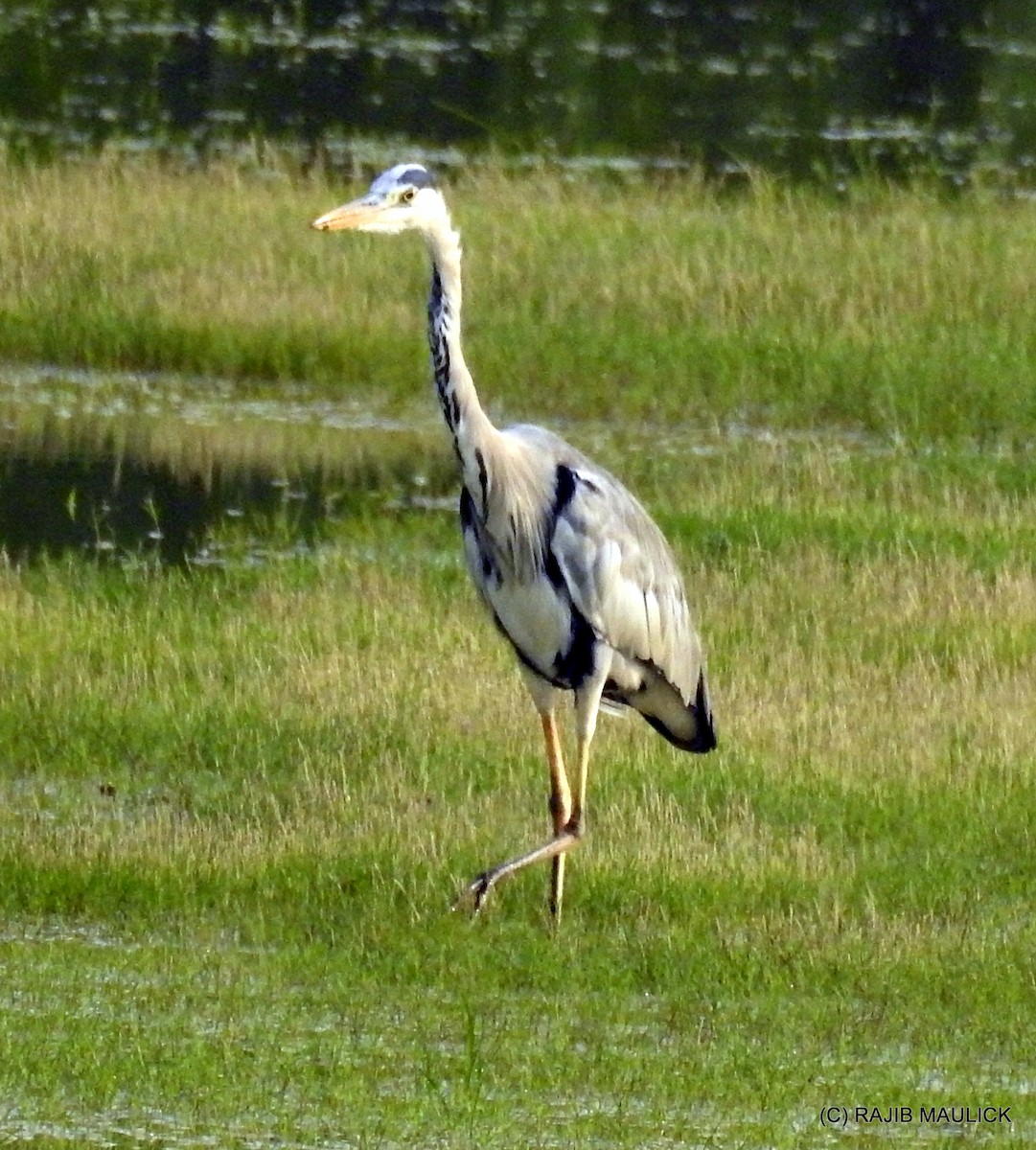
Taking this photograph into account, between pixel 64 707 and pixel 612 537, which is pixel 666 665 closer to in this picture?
pixel 612 537

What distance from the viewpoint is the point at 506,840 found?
800cm

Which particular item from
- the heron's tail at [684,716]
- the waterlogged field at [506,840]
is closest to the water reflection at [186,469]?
the waterlogged field at [506,840]

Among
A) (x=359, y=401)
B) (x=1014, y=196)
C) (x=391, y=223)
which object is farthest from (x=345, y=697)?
(x=1014, y=196)

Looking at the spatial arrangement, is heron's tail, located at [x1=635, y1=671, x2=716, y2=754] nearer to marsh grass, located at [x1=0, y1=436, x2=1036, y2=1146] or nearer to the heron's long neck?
marsh grass, located at [x1=0, y1=436, x2=1036, y2=1146]

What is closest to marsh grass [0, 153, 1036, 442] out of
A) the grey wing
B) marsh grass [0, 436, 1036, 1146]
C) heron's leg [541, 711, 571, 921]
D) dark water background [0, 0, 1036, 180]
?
dark water background [0, 0, 1036, 180]

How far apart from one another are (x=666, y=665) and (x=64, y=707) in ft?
7.02

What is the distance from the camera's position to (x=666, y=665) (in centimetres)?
798

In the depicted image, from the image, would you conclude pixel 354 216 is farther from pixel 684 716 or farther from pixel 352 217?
pixel 684 716

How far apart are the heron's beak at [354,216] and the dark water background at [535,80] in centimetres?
1215

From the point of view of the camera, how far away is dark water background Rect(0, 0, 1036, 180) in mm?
23328

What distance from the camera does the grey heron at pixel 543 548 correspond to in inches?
288

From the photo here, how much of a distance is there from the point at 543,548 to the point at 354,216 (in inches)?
42.7

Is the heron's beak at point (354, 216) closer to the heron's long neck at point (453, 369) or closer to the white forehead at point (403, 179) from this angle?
the white forehead at point (403, 179)

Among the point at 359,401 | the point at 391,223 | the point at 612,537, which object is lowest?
the point at 359,401
